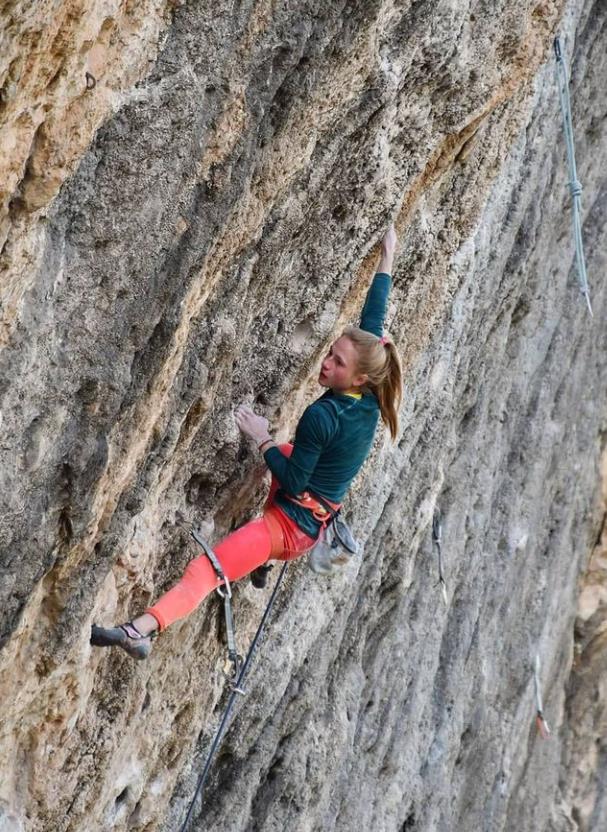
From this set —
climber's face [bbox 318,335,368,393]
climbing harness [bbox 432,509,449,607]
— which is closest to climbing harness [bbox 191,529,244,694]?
climber's face [bbox 318,335,368,393]

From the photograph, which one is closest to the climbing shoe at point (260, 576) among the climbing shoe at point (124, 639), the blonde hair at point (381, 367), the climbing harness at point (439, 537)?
the blonde hair at point (381, 367)

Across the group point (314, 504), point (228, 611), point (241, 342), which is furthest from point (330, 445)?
point (228, 611)

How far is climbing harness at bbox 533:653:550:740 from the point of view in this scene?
12.9 metres

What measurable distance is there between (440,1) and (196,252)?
207 centimetres

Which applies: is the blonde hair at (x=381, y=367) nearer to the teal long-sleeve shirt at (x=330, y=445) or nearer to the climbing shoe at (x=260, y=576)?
the teal long-sleeve shirt at (x=330, y=445)

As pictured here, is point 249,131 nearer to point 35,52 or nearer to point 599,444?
point 35,52

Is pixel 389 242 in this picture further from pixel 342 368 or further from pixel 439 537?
pixel 439 537

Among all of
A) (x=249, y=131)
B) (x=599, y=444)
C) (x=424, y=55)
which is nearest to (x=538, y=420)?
(x=599, y=444)

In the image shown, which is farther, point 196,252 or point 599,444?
point 599,444

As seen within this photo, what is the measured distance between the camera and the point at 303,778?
294 inches

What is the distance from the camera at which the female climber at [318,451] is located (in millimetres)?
4957

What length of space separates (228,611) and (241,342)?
4.05 ft

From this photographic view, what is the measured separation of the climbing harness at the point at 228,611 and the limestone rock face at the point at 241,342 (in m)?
0.13

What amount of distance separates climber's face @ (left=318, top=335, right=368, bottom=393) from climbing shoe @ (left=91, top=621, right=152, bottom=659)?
131cm
